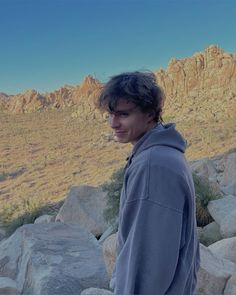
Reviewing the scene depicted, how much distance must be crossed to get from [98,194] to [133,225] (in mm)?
8218

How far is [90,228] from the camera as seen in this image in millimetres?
9148

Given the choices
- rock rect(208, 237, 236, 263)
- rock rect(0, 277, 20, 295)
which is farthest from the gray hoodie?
rock rect(208, 237, 236, 263)

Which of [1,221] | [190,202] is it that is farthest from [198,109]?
[190,202]

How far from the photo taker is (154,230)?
1.81 m

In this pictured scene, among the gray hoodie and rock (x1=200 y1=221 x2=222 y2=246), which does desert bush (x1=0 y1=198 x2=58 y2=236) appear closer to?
rock (x1=200 y1=221 x2=222 y2=246)

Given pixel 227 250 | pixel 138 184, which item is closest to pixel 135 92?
pixel 138 184

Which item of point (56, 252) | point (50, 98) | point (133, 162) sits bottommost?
point (56, 252)

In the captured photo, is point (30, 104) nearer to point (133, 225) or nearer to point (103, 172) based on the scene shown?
point (103, 172)

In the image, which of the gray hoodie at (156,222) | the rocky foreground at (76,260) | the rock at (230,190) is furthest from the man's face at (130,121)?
the rock at (230,190)

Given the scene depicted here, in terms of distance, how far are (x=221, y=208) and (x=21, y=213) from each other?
256 inches

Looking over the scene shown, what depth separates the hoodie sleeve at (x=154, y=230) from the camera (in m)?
1.81

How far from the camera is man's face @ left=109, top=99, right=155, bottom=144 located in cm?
207

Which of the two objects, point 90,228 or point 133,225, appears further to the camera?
point 90,228

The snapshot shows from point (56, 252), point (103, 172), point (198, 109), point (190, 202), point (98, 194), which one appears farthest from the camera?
point (198, 109)
